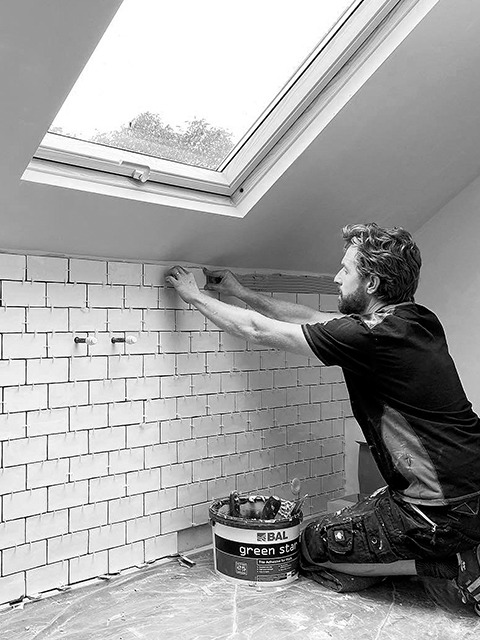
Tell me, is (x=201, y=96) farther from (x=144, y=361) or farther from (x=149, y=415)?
(x=149, y=415)

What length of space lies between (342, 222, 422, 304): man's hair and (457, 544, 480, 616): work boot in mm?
943

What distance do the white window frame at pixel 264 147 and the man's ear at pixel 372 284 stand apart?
0.54m

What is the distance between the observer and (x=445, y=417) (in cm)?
251

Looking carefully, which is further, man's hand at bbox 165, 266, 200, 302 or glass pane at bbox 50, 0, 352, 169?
man's hand at bbox 165, 266, 200, 302

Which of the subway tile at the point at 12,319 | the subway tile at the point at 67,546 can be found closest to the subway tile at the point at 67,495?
the subway tile at the point at 67,546

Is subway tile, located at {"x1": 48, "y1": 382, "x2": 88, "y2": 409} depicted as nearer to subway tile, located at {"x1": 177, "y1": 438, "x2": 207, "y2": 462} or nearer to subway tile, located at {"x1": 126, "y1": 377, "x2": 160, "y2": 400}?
subway tile, located at {"x1": 126, "y1": 377, "x2": 160, "y2": 400}

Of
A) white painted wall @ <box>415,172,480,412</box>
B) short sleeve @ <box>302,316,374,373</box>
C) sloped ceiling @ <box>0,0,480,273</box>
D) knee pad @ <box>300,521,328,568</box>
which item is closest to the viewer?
sloped ceiling @ <box>0,0,480,273</box>

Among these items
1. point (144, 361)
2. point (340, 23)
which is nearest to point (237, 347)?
point (144, 361)

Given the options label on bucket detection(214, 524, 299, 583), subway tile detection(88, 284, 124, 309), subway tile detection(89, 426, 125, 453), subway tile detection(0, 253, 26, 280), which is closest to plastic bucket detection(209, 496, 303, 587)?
label on bucket detection(214, 524, 299, 583)

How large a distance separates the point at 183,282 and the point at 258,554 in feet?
3.61

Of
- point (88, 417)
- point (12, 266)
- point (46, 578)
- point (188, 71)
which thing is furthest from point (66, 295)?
point (46, 578)

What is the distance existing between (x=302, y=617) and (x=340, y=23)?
81.6 inches

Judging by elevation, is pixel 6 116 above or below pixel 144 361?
above

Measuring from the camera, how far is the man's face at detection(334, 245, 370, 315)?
8.73ft
